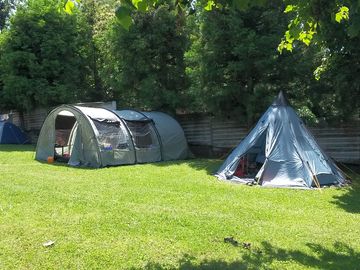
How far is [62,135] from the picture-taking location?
1670cm

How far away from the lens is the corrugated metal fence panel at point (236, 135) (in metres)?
13.4

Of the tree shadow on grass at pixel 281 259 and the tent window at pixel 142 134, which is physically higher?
the tent window at pixel 142 134

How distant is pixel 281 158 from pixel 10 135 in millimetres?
17407

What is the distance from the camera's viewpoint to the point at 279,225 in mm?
6695

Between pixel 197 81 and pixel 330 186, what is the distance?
22.9 ft

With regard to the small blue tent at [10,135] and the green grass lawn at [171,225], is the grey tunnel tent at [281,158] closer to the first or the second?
the green grass lawn at [171,225]

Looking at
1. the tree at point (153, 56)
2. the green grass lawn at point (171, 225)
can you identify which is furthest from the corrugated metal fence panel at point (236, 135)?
the green grass lawn at point (171, 225)

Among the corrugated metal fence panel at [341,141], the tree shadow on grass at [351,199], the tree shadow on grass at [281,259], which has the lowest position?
the tree shadow on grass at [351,199]

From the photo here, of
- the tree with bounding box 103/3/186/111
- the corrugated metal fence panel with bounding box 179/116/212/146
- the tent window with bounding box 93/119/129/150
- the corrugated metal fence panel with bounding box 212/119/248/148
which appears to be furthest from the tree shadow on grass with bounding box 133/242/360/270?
the tree with bounding box 103/3/186/111

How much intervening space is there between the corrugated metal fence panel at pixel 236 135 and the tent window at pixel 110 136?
4087 millimetres

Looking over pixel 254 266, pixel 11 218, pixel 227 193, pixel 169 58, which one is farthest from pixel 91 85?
pixel 254 266

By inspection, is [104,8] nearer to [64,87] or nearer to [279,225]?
[64,87]

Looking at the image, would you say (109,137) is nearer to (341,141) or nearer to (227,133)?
(227,133)

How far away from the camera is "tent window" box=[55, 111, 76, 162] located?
1598 centimetres
